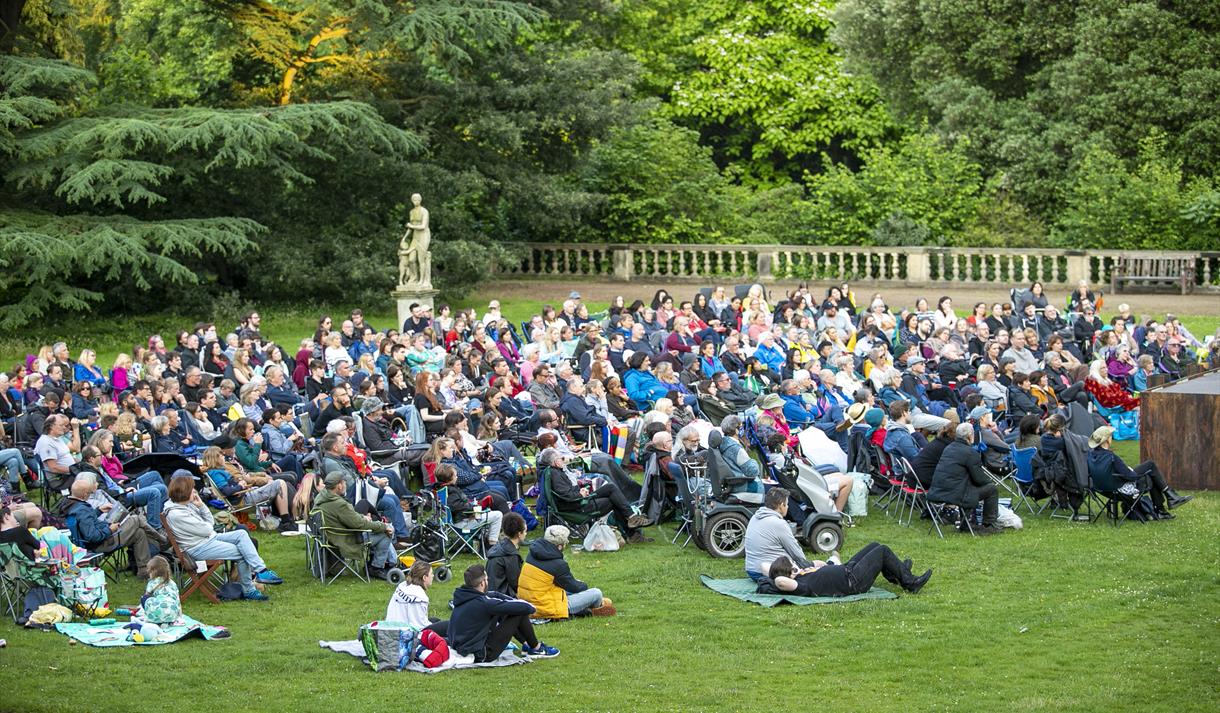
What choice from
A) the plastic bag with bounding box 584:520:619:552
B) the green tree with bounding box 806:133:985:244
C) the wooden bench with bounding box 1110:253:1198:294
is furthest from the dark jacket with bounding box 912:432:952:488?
the green tree with bounding box 806:133:985:244

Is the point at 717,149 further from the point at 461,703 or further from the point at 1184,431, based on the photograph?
the point at 461,703

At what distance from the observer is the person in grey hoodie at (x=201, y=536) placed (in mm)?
12453

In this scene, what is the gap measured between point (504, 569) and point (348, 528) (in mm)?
1797

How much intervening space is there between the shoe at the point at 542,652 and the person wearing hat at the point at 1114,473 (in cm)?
622

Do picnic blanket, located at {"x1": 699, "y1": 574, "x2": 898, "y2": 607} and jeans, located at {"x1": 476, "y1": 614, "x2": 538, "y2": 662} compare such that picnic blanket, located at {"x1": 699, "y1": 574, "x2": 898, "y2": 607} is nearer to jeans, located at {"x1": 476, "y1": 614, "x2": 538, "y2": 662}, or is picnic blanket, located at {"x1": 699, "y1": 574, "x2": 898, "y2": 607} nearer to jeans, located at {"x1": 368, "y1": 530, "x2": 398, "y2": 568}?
jeans, located at {"x1": 476, "y1": 614, "x2": 538, "y2": 662}

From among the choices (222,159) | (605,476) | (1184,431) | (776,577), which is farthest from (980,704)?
(222,159)

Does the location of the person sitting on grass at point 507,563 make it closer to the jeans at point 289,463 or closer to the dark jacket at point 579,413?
the jeans at point 289,463

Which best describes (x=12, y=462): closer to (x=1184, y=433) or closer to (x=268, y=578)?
(x=268, y=578)

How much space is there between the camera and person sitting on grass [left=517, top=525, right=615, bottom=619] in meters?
12.0

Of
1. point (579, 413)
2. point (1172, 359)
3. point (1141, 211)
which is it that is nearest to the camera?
point (579, 413)

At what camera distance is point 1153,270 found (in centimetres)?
3092

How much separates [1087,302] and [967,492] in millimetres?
10290

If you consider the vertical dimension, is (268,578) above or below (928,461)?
below

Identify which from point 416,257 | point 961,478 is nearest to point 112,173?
point 416,257
